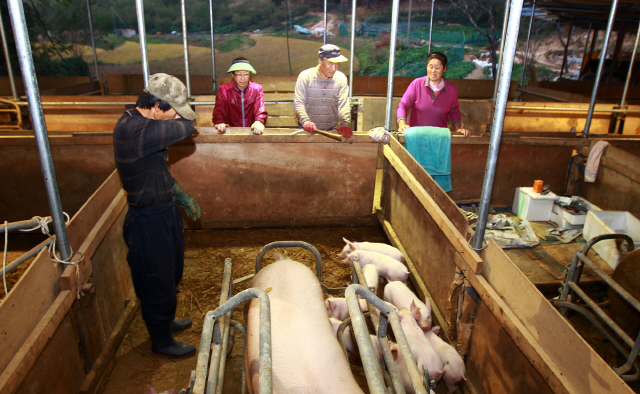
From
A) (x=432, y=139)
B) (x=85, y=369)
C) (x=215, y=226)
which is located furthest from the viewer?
(x=215, y=226)

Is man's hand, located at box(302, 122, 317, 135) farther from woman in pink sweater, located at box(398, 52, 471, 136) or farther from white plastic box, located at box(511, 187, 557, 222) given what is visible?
white plastic box, located at box(511, 187, 557, 222)

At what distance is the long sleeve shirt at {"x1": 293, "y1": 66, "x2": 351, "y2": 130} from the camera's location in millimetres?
5652

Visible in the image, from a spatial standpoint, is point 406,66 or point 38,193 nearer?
point 38,193

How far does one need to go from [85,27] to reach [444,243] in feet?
95.8

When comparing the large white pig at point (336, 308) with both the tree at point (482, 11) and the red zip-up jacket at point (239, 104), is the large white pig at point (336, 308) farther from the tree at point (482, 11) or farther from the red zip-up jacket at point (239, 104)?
the tree at point (482, 11)

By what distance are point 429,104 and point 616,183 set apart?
2766 mm

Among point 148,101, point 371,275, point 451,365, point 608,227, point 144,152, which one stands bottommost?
point 451,365

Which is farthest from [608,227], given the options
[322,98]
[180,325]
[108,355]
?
[108,355]

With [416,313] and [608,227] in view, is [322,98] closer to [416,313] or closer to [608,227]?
[416,313]

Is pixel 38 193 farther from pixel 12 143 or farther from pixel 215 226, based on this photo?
pixel 215 226

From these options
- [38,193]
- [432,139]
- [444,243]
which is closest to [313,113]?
[432,139]

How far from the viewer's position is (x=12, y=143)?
5.24m

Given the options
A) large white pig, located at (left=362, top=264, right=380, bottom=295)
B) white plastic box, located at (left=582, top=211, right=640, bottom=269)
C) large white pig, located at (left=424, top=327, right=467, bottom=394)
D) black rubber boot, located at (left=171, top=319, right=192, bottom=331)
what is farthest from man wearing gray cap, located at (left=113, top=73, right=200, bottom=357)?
white plastic box, located at (left=582, top=211, right=640, bottom=269)

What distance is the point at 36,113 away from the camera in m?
2.41
